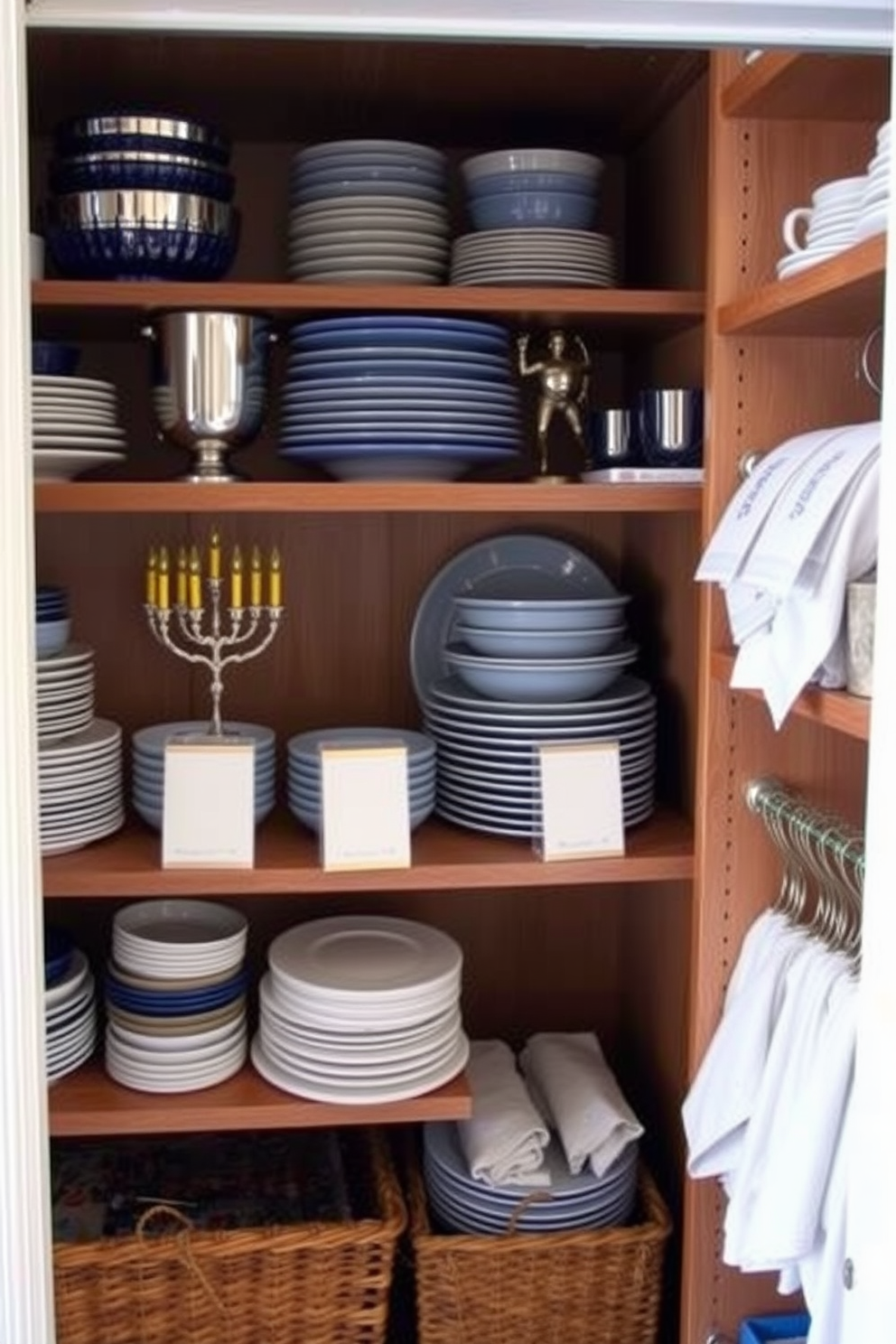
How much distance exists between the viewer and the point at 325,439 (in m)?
1.42

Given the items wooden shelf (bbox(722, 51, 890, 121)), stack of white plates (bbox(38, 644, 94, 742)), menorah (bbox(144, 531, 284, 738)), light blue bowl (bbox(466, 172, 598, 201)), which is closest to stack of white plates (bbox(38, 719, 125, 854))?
stack of white plates (bbox(38, 644, 94, 742))

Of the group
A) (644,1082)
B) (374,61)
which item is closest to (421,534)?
(374,61)

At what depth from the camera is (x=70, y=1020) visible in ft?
4.90

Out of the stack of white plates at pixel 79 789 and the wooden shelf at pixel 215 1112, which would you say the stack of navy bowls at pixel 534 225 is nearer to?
the stack of white plates at pixel 79 789

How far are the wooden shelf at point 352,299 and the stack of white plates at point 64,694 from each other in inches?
15.1

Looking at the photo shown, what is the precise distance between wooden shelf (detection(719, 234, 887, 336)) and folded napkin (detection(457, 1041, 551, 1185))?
0.93 m

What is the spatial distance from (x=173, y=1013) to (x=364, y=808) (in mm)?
319

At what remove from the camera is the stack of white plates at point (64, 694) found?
1.45 m

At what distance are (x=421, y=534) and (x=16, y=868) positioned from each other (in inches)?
40.7

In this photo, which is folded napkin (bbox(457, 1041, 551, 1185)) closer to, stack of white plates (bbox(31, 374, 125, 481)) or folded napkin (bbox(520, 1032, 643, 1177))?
folded napkin (bbox(520, 1032, 643, 1177))

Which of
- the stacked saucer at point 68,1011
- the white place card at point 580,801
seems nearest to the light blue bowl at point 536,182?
the white place card at point 580,801

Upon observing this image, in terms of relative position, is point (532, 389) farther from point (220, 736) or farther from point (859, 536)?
point (859, 536)

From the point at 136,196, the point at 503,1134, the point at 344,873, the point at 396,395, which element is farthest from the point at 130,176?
the point at 503,1134

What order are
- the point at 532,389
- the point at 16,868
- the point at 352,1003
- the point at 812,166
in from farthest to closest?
the point at 532,389 < the point at 352,1003 < the point at 812,166 < the point at 16,868
